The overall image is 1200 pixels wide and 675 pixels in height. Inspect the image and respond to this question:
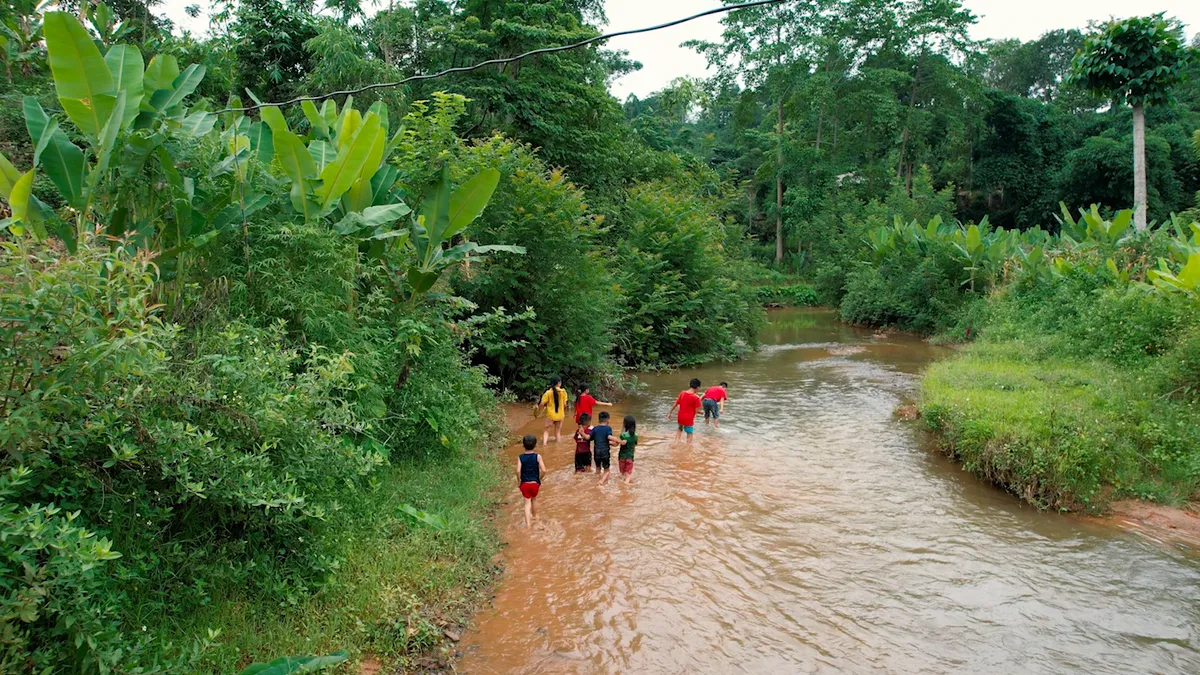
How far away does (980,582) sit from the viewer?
5523 mm

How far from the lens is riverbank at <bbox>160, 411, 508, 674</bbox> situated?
3.70 m

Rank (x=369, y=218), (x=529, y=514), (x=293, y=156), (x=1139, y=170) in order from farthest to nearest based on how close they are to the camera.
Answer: (x=1139, y=170) → (x=529, y=514) → (x=369, y=218) → (x=293, y=156)

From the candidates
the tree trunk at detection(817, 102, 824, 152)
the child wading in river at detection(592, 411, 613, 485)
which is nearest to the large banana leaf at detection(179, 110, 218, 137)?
the child wading in river at detection(592, 411, 613, 485)

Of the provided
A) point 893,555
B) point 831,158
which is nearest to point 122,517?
point 893,555

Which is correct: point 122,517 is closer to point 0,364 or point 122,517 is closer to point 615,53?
point 0,364

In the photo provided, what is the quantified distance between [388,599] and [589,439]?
3.90 m

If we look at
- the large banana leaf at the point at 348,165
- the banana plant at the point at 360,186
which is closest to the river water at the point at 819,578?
the banana plant at the point at 360,186

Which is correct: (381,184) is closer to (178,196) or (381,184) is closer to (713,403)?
(178,196)

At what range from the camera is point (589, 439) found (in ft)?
26.2

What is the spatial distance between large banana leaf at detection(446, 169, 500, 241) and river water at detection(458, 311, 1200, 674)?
10.1 feet

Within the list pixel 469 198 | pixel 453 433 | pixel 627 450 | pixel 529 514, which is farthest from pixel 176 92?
pixel 627 450

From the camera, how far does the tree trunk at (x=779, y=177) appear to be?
136 ft

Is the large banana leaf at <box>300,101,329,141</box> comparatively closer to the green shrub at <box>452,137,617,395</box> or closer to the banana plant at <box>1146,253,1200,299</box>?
the green shrub at <box>452,137,617,395</box>

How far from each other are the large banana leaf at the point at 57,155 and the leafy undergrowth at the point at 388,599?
9.54 feet
